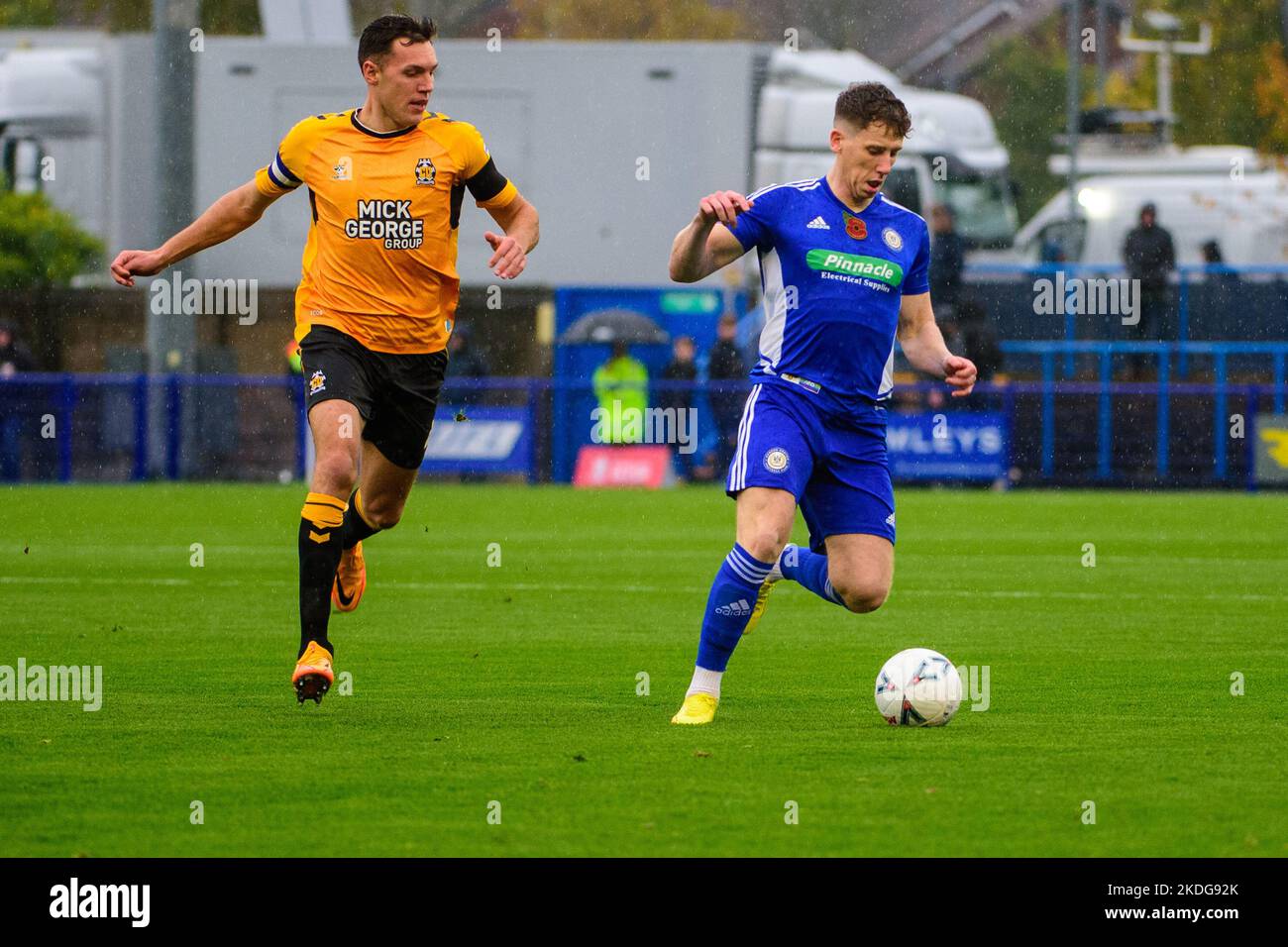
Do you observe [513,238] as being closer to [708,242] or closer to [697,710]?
[708,242]

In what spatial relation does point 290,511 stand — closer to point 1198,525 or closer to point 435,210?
point 1198,525

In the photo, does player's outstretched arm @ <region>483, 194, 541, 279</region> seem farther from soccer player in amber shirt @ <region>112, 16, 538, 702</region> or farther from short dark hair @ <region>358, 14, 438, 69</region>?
short dark hair @ <region>358, 14, 438, 69</region>

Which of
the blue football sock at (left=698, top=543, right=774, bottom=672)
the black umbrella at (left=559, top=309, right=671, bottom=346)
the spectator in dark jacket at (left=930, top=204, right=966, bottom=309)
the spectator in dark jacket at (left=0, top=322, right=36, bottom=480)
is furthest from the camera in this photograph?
the black umbrella at (left=559, top=309, right=671, bottom=346)

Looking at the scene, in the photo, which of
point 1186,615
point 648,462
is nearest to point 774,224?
point 1186,615

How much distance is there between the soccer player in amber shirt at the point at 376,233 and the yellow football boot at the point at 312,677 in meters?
0.75

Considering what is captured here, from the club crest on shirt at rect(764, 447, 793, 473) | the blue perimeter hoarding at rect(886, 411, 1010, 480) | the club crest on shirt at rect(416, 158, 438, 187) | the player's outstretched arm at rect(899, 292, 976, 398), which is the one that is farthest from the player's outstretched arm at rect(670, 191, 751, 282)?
the blue perimeter hoarding at rect(886, 411, 1010, 480)

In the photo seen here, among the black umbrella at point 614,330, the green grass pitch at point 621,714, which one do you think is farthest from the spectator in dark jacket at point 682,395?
the green grass pitch at point 621,714

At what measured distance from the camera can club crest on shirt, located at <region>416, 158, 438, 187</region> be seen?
27.6 ft

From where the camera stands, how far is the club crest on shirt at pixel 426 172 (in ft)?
27.6

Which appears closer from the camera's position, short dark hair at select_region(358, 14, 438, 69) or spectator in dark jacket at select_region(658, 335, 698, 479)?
short dark hair at select_region(358, 14, 438, 69)

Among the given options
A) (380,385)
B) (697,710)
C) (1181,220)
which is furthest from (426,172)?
(1181,220)

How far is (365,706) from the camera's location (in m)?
7.98

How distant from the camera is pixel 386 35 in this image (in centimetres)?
823

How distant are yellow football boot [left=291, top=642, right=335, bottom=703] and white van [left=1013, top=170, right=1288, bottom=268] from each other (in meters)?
23.2
